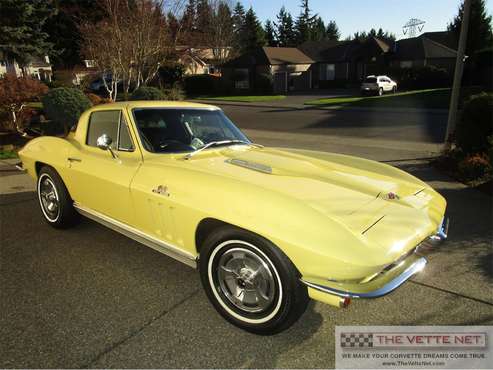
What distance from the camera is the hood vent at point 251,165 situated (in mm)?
3251

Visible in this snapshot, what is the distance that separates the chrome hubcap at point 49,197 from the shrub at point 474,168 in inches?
265

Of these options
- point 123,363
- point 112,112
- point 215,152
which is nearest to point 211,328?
point 123,363

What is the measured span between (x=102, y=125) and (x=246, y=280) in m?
2.53

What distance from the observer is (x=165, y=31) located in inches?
727

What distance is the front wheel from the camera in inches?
97.7

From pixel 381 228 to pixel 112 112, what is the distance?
2.99 m

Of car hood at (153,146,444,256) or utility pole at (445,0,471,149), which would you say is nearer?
car hood at (153,146,444,256)

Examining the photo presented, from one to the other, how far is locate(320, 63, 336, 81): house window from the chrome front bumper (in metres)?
46.7

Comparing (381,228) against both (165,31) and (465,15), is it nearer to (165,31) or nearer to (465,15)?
(465,15)

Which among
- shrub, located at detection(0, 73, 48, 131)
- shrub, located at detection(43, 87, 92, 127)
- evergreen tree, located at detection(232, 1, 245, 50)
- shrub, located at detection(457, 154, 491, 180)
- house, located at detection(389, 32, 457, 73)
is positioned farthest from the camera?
evergreen tree, located at detection(232, 1, 245, 50)

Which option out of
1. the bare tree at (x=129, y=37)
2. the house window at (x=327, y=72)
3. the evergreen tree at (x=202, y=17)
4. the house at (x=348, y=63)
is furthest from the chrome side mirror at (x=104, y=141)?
the house window at (x=327, y=72)

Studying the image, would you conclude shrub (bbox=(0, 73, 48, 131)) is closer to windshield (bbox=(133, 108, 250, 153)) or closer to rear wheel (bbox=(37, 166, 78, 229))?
rear wheel (bbox=(37, 166, 78, 229))

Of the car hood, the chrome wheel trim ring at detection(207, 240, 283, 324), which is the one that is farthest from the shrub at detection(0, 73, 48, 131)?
the chrome wheel trim ring at detection(207, 240, 283, 324)

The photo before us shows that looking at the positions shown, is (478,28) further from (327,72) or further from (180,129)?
(180,129)
